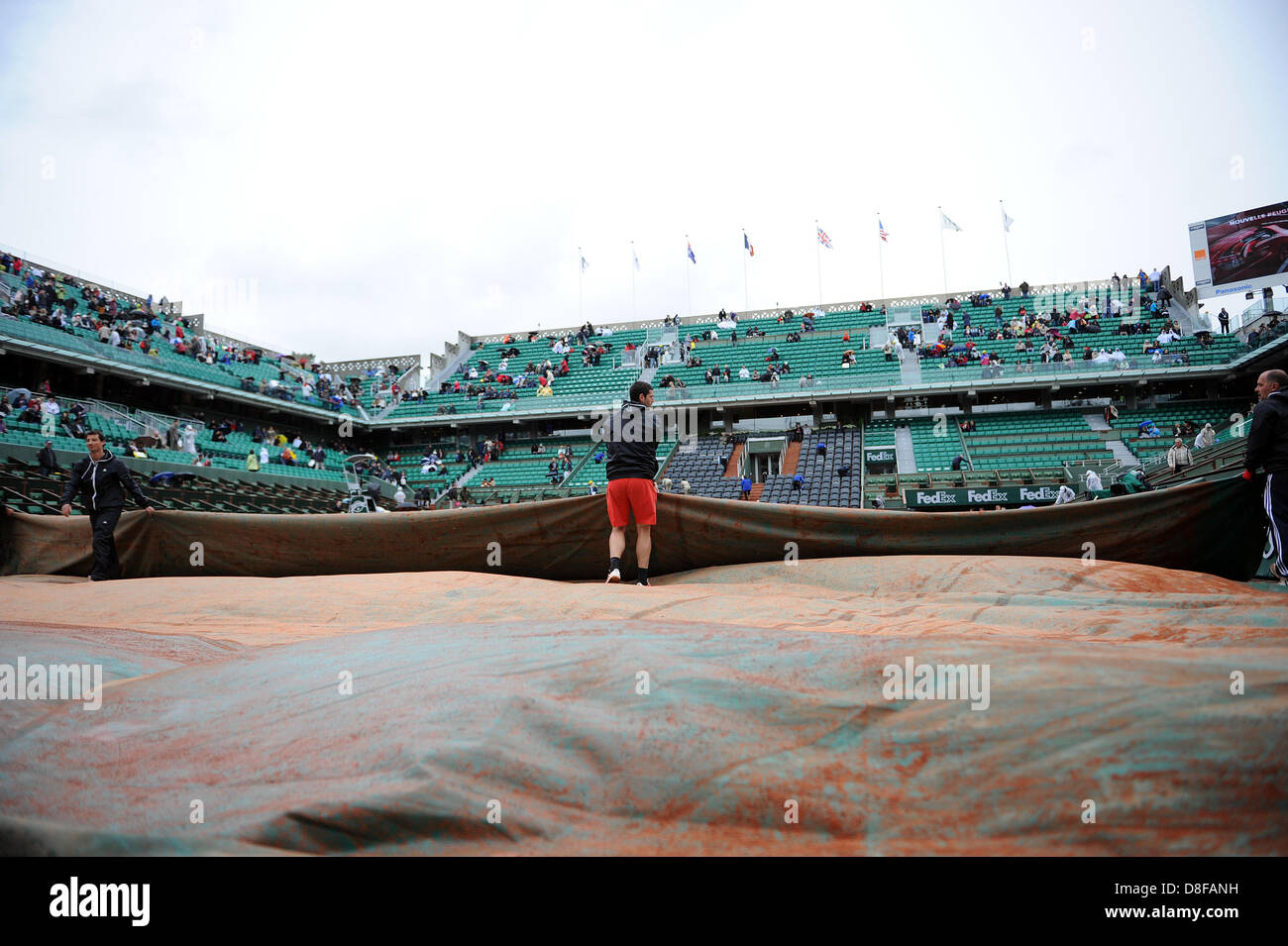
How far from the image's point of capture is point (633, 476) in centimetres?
410

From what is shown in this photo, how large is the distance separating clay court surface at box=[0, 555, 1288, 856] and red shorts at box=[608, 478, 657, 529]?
6.61 feet

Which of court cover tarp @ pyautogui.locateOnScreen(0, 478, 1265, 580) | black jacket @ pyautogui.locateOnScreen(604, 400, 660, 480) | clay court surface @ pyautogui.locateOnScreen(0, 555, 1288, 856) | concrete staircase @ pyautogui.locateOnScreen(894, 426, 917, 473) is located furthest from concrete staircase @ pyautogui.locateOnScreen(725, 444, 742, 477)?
clay court surface @ pyautogui.locateOnScreen(0, 555, 1288, 856)

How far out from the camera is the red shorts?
4035mm

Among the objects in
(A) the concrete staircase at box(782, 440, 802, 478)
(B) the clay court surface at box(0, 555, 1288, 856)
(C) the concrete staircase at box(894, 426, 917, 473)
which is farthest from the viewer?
(A) the concrete staircase at box(782, 440, 802, 478)

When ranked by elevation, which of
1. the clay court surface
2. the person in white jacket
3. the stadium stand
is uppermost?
the stadium stand

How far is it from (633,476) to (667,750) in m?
2.87

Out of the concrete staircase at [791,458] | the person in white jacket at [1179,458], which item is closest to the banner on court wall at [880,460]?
the concrete staircase at [791,458]

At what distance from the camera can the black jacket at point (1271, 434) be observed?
366 centimetres

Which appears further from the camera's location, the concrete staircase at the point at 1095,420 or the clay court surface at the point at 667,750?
the concrete staircase at the point at 1095,420

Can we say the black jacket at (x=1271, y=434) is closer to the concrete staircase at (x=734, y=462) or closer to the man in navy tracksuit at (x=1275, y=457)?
the man in navy tracksuit at (x=1275, y=457)

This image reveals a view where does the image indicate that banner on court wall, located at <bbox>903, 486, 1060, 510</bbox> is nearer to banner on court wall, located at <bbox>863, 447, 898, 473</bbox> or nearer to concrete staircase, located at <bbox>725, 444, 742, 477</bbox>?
banner on court wall, located at <bbox>863, 447, 898, 473</bbox>

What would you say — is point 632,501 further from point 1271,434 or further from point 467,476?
point 467,476
